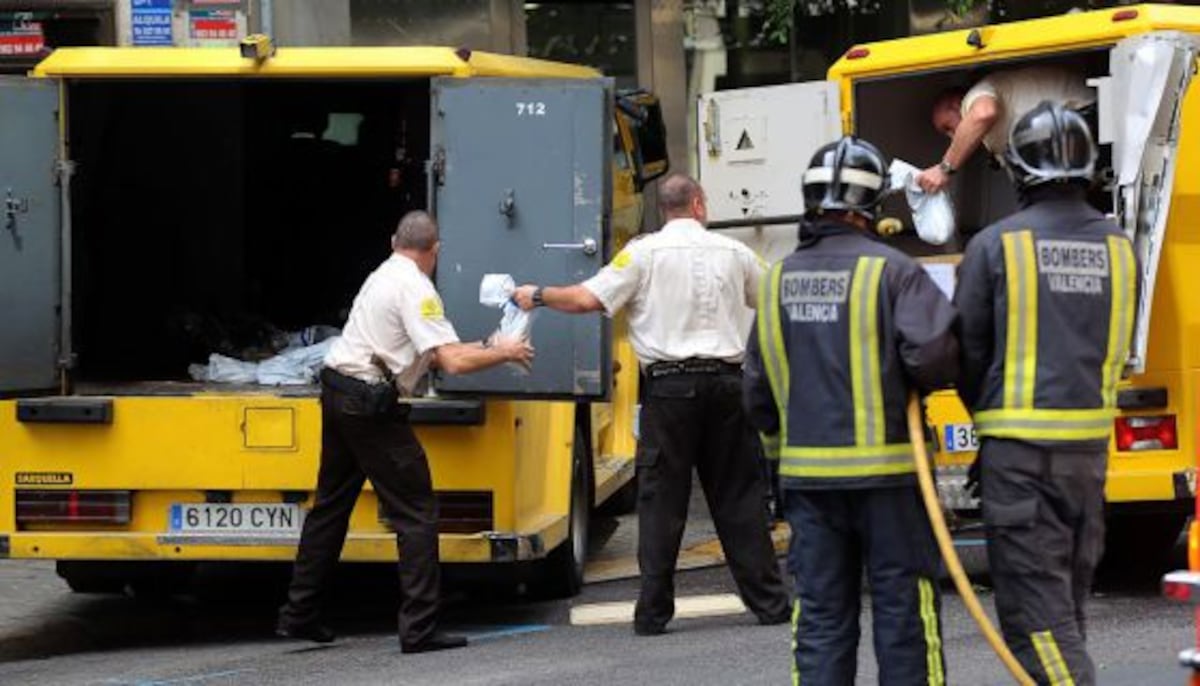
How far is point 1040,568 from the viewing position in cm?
648

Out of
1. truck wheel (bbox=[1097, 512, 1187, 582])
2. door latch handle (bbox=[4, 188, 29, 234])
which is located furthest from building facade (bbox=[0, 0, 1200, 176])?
door latch handle (bbox=[4, 188, 29, 234])

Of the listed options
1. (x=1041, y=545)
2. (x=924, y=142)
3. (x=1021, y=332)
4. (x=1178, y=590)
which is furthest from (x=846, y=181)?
(x=924, y=142)

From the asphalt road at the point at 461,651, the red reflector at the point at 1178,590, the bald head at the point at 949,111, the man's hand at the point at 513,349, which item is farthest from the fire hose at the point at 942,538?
the bald head at the point at 949,111

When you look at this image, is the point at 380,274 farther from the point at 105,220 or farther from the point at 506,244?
the point at 105,220

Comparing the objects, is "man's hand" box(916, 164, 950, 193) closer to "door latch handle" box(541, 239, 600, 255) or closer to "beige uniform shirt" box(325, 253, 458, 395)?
"door latch handle" box(541, 239, 600, 255)

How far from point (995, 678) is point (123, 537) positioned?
3.66 m

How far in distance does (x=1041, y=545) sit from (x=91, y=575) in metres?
6.07

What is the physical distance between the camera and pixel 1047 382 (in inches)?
259

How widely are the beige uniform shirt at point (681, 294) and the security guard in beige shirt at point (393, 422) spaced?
0.54m

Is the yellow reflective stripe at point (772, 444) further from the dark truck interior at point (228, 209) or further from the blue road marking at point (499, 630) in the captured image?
the dark truck interior at point (228, 209)

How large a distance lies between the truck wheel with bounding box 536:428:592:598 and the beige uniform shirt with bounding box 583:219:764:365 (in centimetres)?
148

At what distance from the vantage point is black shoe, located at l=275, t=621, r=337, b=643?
9789mm

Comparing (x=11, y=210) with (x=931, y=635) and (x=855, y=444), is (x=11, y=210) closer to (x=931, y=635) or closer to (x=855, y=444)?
(x=855, y=444)

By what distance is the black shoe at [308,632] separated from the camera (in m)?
9.79
